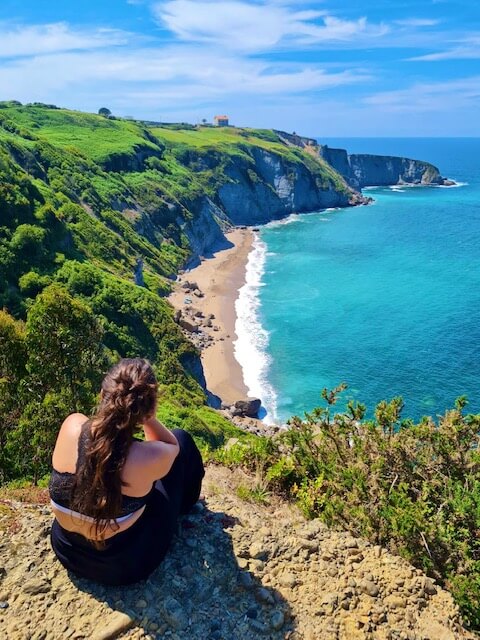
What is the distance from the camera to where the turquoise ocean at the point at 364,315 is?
43.2 m

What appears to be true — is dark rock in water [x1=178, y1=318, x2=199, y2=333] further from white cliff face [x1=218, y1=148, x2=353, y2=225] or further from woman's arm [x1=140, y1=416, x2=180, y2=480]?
white cliff face [x1=218, y1=148, x2=353, y2=225]

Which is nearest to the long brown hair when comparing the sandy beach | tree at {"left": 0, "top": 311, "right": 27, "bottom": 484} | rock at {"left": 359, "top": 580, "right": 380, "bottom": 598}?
rock at {"left": 359, "top": 580, "right": 380, "bottom": 598}

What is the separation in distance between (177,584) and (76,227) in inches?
2009

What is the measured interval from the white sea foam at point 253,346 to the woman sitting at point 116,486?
1365 inches

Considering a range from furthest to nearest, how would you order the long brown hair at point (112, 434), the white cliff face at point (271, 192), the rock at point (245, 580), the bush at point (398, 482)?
the white cliff face at point (271, 192)
the bush at point (398, 482)
the rock at point (245, 580)
the long brown hair at point (112, 434)

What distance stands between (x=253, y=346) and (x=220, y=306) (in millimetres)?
12677

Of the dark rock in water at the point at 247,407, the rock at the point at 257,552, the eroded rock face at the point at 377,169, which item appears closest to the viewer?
the rock at the point at 257,552

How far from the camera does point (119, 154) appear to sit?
308 feet

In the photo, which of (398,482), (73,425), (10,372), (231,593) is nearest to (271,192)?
(10,372)

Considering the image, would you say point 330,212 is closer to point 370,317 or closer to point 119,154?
point 119,154

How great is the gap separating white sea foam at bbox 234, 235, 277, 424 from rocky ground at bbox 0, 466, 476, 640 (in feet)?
110

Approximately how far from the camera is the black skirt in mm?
5430

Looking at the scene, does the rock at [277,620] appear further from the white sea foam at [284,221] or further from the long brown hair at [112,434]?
the white sea foam at [284,221]

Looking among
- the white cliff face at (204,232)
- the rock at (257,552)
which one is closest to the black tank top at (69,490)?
the rock at (257,552)
